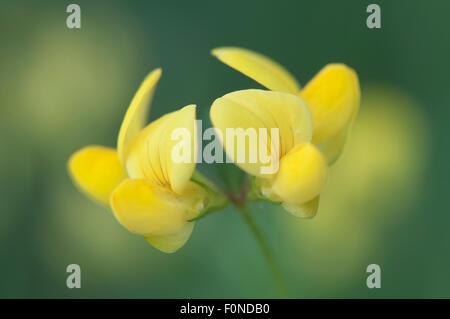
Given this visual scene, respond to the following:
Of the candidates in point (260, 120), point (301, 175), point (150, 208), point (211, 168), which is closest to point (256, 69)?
point (260, 120)

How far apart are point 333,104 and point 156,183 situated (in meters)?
0.40

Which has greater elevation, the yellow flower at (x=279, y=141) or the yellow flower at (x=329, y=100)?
the yellow flower at (x=329, y=100)

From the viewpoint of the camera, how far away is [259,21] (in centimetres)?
289

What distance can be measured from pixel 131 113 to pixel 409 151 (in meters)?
1.26

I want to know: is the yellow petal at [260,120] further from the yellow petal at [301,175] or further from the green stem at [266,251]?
the green stem at [266,251]

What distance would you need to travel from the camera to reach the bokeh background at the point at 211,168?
188cm

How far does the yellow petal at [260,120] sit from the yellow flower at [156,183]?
6 cm

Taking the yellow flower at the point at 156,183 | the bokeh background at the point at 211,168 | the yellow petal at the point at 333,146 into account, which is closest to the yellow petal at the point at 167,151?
the yellow flower at the point at 156,183

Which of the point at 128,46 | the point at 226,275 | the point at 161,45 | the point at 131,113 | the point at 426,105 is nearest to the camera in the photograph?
the point at 131,113

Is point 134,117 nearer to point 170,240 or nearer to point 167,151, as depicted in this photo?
point 167,151

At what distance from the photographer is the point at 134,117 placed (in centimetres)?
121
